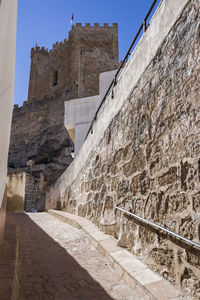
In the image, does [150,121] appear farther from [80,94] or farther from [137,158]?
[80,94]

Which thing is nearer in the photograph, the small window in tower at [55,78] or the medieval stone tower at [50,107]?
the medieval stone tower at [50,107]

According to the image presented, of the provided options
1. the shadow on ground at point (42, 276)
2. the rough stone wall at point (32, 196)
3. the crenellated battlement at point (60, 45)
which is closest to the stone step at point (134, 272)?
the shadow on ground at point (42, 276)

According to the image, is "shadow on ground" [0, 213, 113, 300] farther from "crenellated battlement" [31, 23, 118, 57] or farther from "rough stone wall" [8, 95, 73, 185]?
"crenellated battlement" [31, 23, 118, 57]

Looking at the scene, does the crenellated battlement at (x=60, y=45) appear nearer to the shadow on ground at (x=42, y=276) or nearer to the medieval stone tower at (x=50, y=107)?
the medieval stone tower at (x=50, y=107)

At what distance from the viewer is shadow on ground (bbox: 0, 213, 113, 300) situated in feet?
8.21

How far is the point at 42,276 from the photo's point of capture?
3.23m

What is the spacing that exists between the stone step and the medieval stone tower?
16.1 metres

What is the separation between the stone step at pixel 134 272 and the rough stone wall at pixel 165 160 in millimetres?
87

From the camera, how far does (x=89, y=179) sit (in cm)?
639

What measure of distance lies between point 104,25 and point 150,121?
108 feet

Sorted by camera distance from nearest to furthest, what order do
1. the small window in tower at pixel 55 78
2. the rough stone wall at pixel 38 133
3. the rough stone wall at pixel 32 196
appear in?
the rough stone wall at pixel 32 196 → the rough stone wall at pixel 38 133 → the small window in tower at pixel 55 78

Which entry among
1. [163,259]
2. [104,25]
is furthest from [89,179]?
[104,25]

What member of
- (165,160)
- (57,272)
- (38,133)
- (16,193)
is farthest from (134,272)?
(38,133)

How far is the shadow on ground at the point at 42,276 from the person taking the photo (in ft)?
8.21
